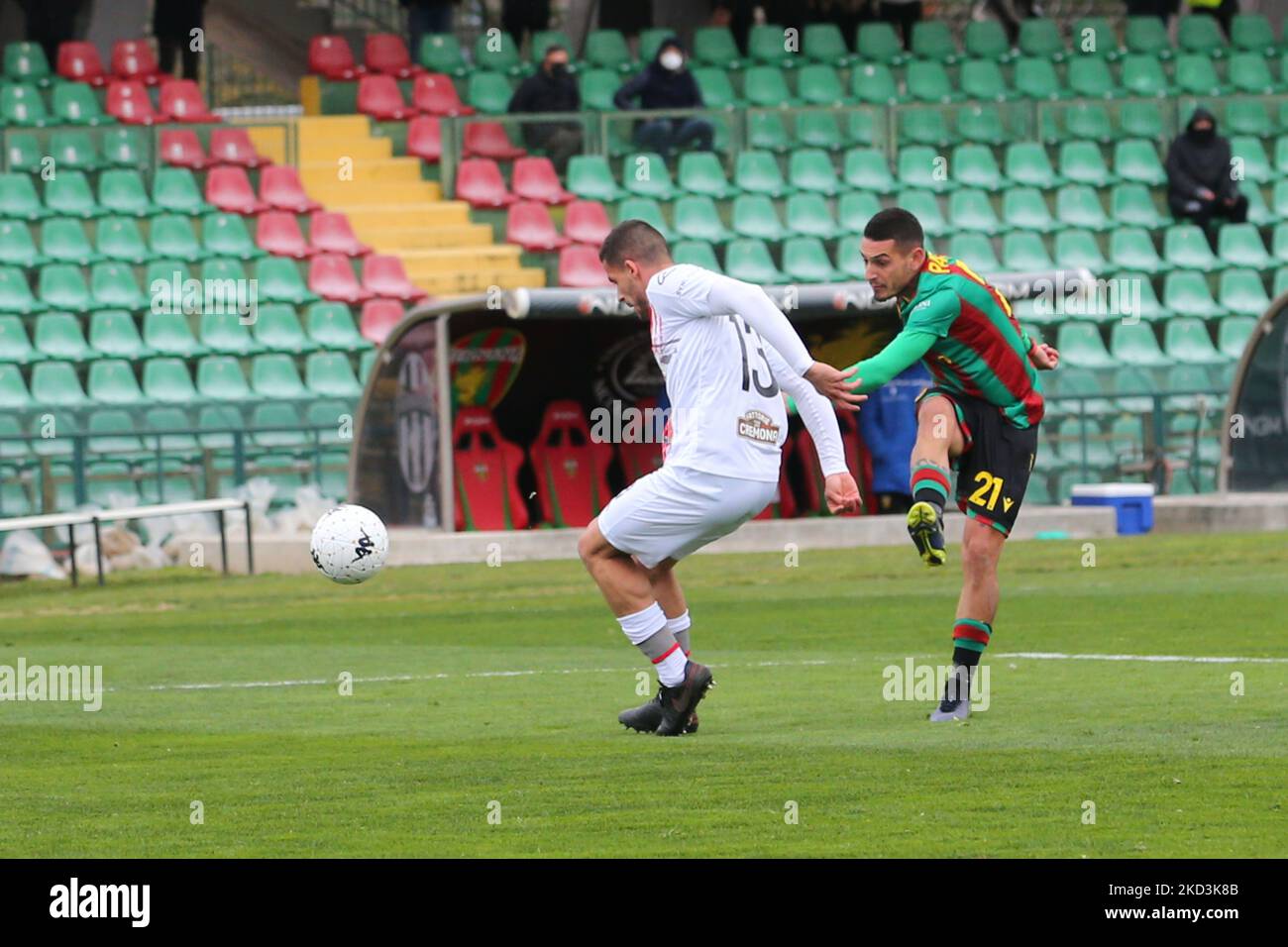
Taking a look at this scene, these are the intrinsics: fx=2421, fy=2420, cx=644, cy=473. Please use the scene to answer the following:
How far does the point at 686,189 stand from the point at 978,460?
17395 mm

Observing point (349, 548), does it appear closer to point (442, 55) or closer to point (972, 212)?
point (972, 212)

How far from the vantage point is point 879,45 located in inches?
1236

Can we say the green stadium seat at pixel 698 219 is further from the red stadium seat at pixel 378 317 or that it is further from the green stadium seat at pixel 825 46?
the green stadium seat at pixel 825 46

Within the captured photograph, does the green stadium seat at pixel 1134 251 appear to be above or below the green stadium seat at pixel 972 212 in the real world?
below

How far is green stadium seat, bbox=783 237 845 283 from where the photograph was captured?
1059 inches

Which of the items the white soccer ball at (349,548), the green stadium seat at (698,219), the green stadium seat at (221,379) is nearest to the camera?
the white soccer ball at (349,548)

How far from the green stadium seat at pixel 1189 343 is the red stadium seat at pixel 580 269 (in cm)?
632

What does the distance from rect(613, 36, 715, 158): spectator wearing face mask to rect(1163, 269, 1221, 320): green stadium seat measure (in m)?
5.48

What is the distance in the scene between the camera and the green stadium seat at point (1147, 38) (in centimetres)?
3195

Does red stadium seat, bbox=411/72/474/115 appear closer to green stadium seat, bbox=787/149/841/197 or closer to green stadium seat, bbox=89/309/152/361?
green stadium seat, bbox=787/149/841/197

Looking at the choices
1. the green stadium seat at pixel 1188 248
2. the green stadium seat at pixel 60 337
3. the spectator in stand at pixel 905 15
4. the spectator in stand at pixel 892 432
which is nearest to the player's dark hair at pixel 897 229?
the spectator in stand at pixel 892 432

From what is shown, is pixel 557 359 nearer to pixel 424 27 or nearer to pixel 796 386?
pixel 424 27

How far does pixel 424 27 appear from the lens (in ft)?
100
